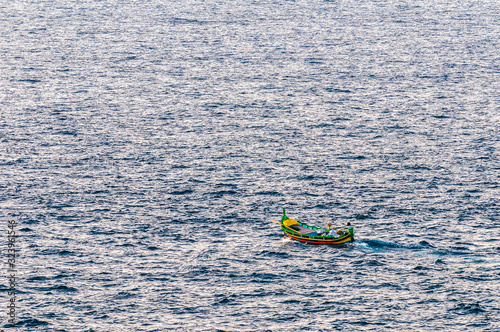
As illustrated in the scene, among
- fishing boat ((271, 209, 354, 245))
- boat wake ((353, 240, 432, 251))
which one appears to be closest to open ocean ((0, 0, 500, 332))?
boat wake ((353, 240, 432, 251))

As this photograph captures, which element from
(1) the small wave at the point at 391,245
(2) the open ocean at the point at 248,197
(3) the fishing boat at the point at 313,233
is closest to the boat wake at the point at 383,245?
(1) the small wave at the point at 391,245

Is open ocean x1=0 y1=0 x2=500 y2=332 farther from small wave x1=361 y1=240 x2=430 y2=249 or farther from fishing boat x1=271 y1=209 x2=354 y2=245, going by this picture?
fishing boat x1=271 y1=209 x2=354 y2=245

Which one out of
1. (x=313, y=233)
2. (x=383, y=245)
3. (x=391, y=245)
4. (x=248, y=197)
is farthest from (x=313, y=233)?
(x=248, y=197)

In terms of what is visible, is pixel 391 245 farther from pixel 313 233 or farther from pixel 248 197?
pixel 248 197

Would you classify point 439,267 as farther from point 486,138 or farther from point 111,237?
point 486,138

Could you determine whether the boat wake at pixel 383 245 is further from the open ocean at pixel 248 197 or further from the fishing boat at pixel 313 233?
the fishing boat at pixel 313 233

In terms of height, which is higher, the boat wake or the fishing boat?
the fishing boat

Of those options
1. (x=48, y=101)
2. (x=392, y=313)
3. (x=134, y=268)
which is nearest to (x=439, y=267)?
(x=392, y=313)
